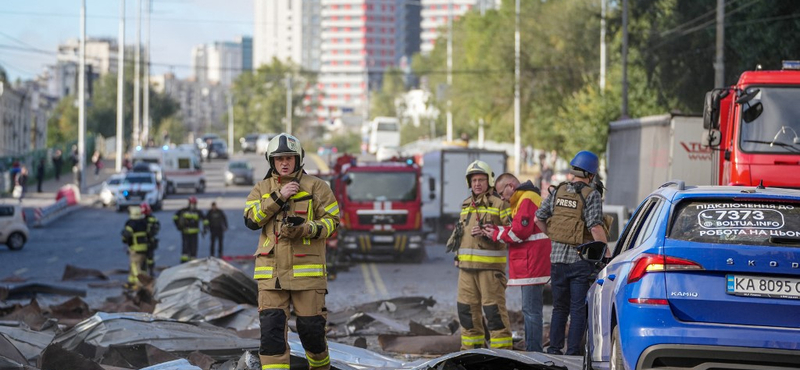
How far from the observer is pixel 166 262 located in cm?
2931

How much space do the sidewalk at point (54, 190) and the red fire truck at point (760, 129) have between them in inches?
1343

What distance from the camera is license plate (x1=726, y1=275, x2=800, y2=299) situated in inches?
267

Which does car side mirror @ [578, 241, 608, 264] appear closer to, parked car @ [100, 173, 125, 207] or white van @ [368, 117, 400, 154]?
parked car @ [100, 173, 125, 207]

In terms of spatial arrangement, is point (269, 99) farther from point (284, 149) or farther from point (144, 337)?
point (284, 149)

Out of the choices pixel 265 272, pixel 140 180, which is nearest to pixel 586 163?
pixel 265 272

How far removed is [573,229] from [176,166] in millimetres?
53234

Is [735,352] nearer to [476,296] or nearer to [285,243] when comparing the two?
[285,243]

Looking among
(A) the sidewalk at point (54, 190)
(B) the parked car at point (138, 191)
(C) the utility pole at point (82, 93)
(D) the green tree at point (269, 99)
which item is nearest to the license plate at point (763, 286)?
(A) the sidewalk at point (54, 190)

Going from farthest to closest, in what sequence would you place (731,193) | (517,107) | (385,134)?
(385,134), (517,107), (731,193)

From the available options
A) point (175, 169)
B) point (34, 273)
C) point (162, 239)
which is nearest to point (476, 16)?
point (175, 169)

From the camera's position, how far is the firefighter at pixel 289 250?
8547 mm

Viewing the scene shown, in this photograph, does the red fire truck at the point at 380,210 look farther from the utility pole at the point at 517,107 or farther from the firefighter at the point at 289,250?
the utility pole at the point at 517,107

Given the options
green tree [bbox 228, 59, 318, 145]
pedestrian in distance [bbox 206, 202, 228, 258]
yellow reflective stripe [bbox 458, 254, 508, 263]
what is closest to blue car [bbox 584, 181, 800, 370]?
yellow reflective stripe [bbox 458, 254, 508, 263]

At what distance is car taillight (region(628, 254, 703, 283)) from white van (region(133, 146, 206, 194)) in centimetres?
5665
